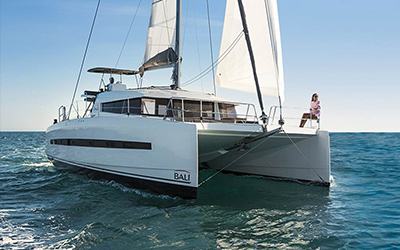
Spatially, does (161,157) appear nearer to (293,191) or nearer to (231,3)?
(293,191)

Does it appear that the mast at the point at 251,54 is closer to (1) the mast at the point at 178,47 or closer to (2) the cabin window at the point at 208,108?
(2) the cabin window at the point at 208,108

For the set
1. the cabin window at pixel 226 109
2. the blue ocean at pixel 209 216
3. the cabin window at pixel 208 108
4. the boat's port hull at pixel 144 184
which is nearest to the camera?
the blue ocean at pixel 209 216

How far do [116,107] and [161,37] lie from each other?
10.9 feet

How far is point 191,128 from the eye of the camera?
5992 mm

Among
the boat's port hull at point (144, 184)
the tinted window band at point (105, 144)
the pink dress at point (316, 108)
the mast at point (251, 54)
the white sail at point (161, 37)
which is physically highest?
the white sail at point (161, 37)

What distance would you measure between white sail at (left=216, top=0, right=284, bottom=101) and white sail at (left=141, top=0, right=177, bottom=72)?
66.5 inches

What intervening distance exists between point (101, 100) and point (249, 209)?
17.1 ft

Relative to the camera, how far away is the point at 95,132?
801 centimetres

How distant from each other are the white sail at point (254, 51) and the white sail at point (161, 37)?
5.54 ft

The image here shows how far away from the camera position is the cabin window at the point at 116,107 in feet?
Result: 27.3

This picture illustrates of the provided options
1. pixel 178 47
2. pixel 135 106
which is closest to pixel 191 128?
pixel 135 106

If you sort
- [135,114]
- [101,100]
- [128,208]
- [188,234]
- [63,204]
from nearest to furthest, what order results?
[188,234] → [128,208] → [63,204] → [135,114] → [101,100]

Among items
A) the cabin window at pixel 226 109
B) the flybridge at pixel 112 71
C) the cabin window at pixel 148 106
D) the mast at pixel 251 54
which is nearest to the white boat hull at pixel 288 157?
the mast at pixel 251 54

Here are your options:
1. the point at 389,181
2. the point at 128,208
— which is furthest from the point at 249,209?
the point at 389,181
